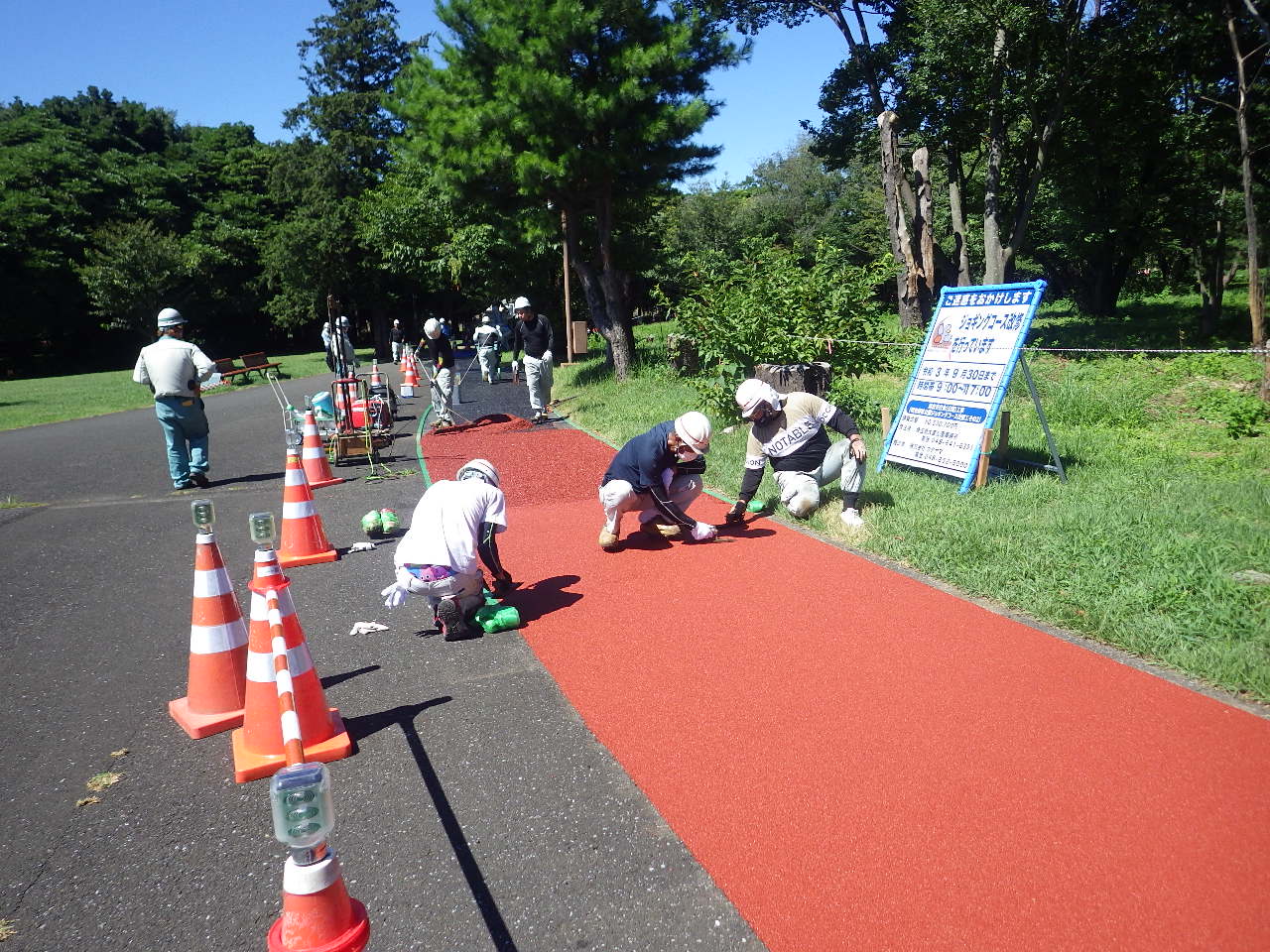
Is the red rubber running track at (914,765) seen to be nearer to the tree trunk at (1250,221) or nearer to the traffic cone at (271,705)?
the traffic cone at (271,705)

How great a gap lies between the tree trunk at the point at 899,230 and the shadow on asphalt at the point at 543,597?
50.9 ft

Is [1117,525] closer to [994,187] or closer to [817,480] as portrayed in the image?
[817,480]

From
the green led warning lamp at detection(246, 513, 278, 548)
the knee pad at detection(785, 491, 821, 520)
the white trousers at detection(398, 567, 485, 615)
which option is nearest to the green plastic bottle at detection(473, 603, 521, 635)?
the white trousers at detection(398, 567, 485, 615)

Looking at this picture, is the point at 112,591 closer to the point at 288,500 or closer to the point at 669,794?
the point at 288,500

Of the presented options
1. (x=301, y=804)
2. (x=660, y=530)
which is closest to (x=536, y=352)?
(x=660, y=530)

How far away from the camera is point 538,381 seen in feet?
48.3

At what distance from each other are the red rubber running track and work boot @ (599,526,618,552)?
102 cm

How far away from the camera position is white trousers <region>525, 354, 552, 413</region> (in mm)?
14492

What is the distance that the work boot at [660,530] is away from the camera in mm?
7371

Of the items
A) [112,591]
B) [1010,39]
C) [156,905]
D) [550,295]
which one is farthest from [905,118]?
[156,905]

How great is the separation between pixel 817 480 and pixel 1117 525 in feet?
8.00

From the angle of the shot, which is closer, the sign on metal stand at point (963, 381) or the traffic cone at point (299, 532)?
the traffic cone at point (299, 532)

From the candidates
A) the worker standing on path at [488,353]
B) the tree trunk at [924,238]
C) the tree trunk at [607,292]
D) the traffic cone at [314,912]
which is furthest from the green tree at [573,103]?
the traffic cone at [314,912]

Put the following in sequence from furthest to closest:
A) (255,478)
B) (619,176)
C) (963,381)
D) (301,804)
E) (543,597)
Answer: (619,176) → (255,478) → (963,381) → (543,597) → (301,804)
